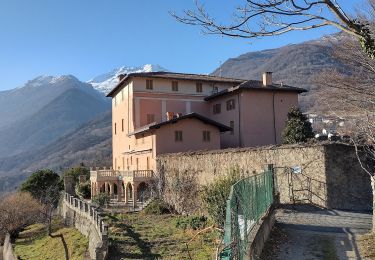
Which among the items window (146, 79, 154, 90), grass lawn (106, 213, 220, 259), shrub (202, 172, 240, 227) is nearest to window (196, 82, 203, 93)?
window (146, 79, 154, 90)

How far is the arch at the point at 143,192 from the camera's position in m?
37.6

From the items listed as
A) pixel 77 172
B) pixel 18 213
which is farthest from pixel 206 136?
pixel 77 172

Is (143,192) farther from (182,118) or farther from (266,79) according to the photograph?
(266,79)

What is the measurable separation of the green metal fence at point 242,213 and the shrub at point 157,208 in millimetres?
19708

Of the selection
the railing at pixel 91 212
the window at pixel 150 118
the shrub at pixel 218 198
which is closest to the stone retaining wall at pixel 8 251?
the railing at pixel 91 212

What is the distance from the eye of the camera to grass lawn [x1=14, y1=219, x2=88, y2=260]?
101ft

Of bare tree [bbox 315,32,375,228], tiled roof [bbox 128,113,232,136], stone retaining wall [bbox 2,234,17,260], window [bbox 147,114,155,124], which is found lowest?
stone retaining wall [bbox 2,234,17,260]

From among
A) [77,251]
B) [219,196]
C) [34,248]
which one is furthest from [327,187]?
[34,248]

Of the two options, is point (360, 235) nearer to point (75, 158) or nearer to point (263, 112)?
point (263, 112)

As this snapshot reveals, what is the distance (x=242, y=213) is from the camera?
29.0ft

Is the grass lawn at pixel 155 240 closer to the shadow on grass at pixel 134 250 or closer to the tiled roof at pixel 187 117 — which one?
the shadow on grass at pixel 134 250

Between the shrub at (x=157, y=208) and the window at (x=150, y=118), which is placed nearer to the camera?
the shrub at (x=157, y=208)

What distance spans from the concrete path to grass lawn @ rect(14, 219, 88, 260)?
49.4 ft

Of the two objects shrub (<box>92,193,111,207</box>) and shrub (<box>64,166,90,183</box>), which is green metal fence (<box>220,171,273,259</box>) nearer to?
shrub (<box>92,193,111,207</box>)
